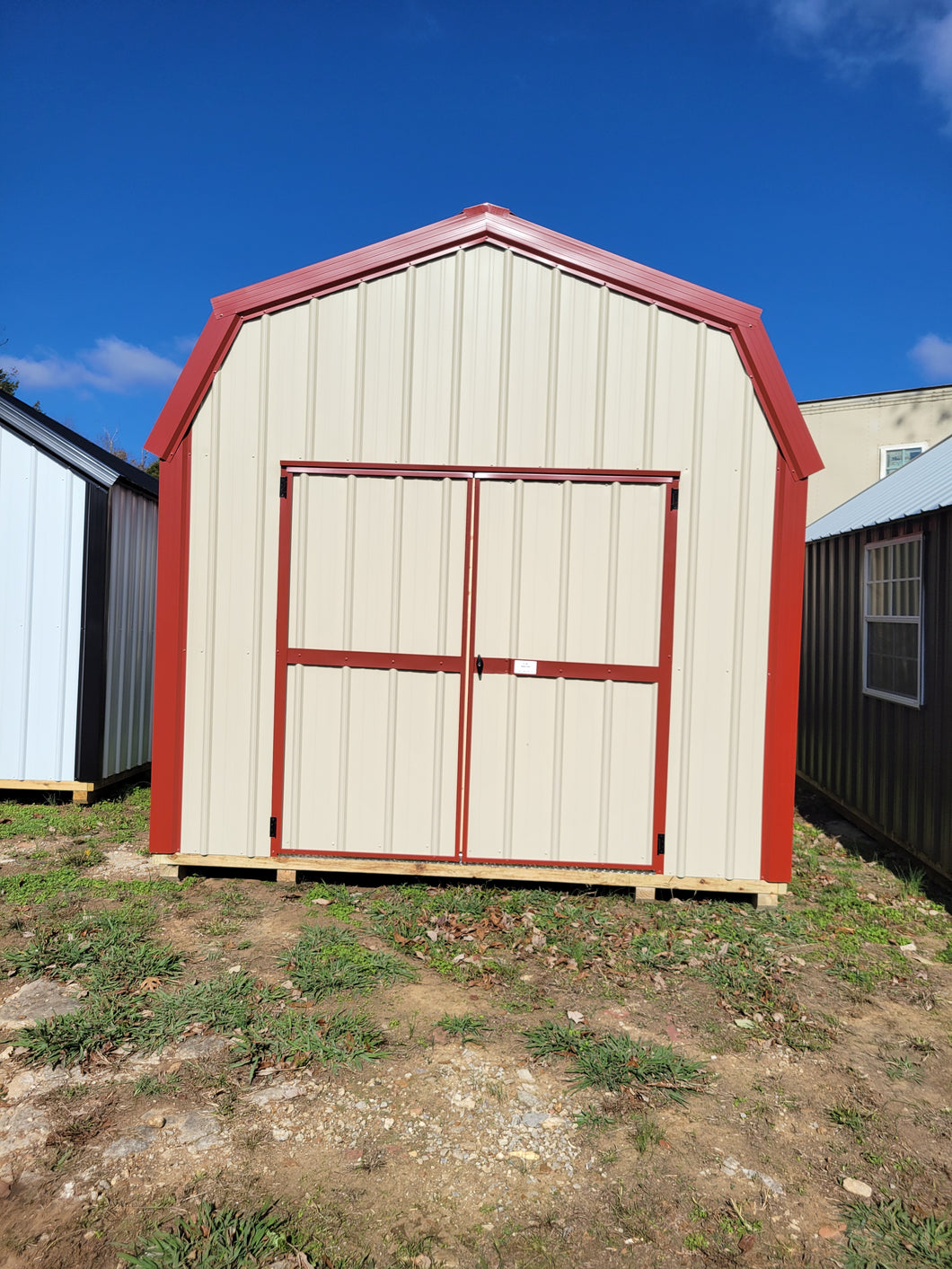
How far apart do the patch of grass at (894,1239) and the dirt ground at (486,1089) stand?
0.01m

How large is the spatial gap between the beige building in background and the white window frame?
1004cm

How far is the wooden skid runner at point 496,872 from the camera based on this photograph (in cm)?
531

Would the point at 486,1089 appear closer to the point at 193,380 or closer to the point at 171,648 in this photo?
Result: the point at 171,648

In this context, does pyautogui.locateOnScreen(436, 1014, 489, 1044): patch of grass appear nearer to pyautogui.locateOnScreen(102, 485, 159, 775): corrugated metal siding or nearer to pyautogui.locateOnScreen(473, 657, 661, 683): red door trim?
pyautogui.locateOnScreen(473, 657, 661, 683): red door trim

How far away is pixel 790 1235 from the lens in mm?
2414

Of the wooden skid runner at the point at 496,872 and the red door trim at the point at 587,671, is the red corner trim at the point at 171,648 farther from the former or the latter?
the red door trim at the point at 587,671

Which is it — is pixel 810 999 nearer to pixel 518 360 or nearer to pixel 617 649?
pixel 617 649

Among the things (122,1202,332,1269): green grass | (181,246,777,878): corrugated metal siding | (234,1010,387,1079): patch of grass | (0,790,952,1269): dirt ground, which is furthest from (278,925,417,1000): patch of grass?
(122,1202,332,1269): green grass

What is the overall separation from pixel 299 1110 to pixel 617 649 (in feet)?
11.0

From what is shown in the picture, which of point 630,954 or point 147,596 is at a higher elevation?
point 147,596

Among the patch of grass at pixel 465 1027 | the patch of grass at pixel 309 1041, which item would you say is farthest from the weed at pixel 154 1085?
the patch of grass at pixel 465 1027

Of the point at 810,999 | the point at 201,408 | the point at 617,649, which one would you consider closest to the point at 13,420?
the point at 201,408

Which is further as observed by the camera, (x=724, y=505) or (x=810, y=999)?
(x=724, y=505)

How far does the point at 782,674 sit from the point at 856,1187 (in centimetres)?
317
